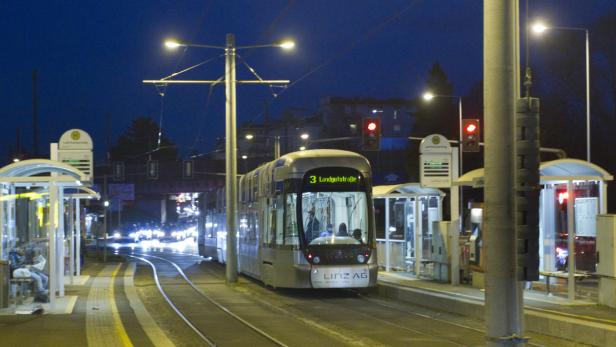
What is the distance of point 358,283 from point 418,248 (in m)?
3.85

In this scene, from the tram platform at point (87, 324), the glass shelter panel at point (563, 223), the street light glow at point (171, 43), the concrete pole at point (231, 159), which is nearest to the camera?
the tram platform at point (87, 324)

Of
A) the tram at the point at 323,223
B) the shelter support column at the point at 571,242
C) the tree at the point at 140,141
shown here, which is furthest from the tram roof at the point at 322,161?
the tree at the point at 140,141

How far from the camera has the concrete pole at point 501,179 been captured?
8.55m

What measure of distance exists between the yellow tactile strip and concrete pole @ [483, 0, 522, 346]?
22.7 ft

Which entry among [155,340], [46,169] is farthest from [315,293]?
[155,340]

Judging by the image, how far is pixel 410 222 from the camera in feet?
90.8

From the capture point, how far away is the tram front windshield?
21781mm

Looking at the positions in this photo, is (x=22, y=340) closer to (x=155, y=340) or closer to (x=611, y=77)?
(x=155, y=340)

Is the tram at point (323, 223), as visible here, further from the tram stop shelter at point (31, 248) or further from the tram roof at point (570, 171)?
the tram stop shelter at point (31, 248)

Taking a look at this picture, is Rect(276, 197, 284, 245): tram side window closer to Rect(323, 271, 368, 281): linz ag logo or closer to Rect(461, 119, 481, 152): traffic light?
Answer: Rect(323, 271, 368, 281): linz ag logo

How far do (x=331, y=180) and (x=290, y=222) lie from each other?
1.44m

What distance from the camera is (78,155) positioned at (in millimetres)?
26266

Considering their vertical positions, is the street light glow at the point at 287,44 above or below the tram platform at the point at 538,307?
above

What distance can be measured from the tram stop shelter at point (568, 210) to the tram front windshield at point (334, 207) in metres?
2.56
